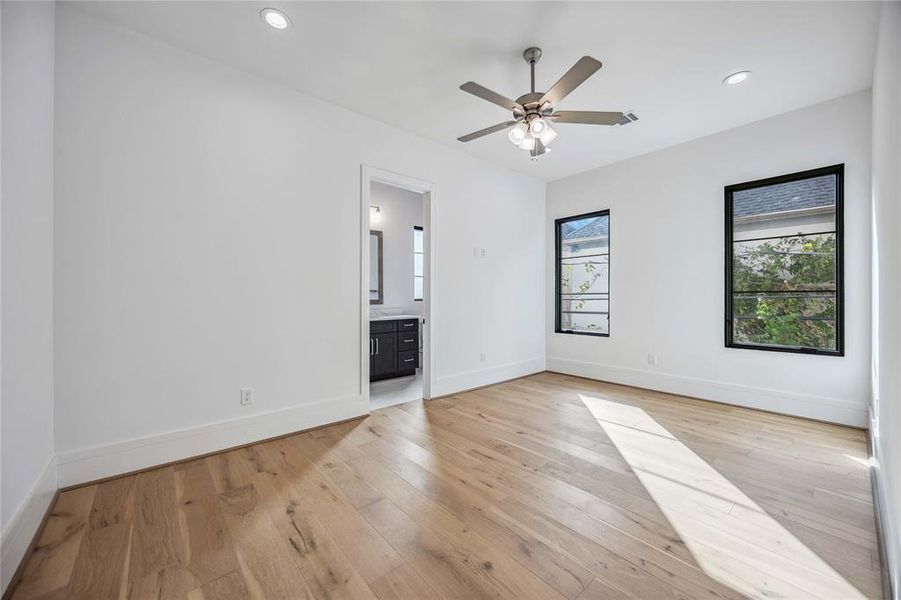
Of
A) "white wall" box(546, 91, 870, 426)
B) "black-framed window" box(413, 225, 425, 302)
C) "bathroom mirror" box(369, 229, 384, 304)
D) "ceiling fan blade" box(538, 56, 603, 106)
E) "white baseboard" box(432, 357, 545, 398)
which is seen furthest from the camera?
"black-framed window" box(413, 225, 425, 302)

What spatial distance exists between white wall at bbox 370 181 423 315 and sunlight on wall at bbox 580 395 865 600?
397 cm

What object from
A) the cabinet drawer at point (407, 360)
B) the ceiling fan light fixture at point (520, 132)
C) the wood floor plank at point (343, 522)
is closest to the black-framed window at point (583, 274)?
the cabinet drawer at point (407, 360)

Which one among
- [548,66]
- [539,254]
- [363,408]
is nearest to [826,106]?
[548,66]

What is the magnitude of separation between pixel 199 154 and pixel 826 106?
204 inches

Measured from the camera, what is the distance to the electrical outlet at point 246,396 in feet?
9.09

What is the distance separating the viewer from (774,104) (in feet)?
10.6

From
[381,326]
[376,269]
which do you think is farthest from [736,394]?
[376,269]

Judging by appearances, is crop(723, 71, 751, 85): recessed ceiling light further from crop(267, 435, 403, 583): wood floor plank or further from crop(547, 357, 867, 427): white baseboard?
crop(267, 435, 403, 583): wood floor plank

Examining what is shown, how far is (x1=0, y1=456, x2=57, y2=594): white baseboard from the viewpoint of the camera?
4.69 ft

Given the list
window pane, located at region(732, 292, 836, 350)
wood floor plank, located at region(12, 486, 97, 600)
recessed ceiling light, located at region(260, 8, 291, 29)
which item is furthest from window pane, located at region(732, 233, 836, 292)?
wood floor plank, located at region(12, 486, 97, 600)

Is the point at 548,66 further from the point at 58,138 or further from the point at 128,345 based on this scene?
the point at 128,345

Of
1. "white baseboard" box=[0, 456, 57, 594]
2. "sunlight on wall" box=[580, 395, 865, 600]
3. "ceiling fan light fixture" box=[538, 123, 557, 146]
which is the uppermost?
"ceiling fan light fixture" box=[538, 123, 557, 146]

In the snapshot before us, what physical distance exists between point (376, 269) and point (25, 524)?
14.5 ft

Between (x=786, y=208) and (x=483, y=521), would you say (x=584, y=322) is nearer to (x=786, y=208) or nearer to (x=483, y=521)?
(x=786, y=208)
